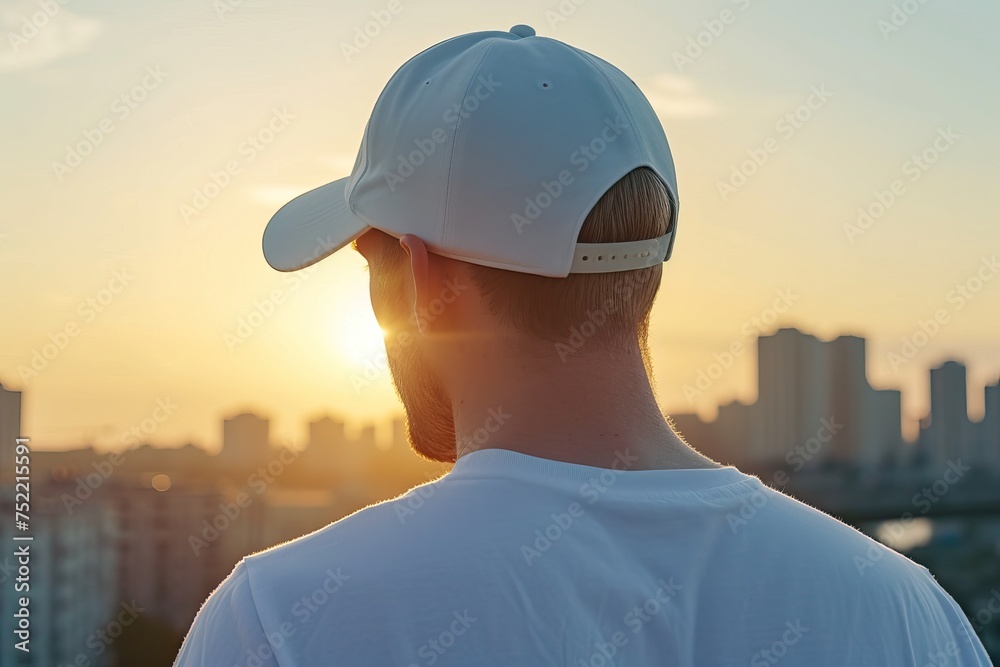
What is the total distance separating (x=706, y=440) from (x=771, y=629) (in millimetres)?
32559

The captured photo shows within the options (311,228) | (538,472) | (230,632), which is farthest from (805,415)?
(230,632)

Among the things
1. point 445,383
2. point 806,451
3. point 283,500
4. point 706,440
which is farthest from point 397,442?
point 445,383

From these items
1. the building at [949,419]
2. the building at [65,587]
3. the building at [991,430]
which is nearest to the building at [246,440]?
the building at [65,587]

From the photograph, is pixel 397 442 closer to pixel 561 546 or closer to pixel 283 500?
pixel 283 500

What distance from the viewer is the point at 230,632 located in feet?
2.58

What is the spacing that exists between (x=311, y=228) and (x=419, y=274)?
0.26 metres

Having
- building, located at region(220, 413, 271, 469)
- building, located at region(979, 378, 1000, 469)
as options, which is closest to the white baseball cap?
building, located at region(979, 378, 1000, 469)
